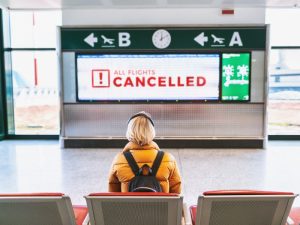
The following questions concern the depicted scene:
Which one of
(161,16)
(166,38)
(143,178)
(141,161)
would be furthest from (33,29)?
(143,178)

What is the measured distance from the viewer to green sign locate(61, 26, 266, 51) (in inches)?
262

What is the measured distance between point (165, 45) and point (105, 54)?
3.96 feet

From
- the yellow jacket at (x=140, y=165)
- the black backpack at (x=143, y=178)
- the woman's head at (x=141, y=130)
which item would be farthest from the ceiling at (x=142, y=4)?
the black backpack at (x=143, y=178)

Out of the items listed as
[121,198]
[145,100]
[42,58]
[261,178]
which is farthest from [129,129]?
[42,58]

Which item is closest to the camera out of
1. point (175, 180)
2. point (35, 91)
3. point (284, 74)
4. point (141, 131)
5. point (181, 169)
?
point (141, 131)

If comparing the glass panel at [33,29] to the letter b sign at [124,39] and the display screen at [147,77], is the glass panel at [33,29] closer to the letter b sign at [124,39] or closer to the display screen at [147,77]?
the display screen at [147,77]

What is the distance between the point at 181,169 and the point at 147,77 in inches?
88.3

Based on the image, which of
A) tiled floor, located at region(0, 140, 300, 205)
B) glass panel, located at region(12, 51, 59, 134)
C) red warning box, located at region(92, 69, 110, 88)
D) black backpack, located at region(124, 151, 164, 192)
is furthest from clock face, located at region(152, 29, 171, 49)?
black backpack, located at region(124, 151, 164, 192)

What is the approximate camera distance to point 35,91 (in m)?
8.15

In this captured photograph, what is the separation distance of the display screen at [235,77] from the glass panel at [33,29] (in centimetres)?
391

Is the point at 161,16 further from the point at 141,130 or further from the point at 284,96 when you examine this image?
the point at 141,130

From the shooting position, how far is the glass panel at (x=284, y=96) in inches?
310

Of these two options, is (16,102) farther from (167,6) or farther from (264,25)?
(264,25)

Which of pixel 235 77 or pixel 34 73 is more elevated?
pixel 34 73
